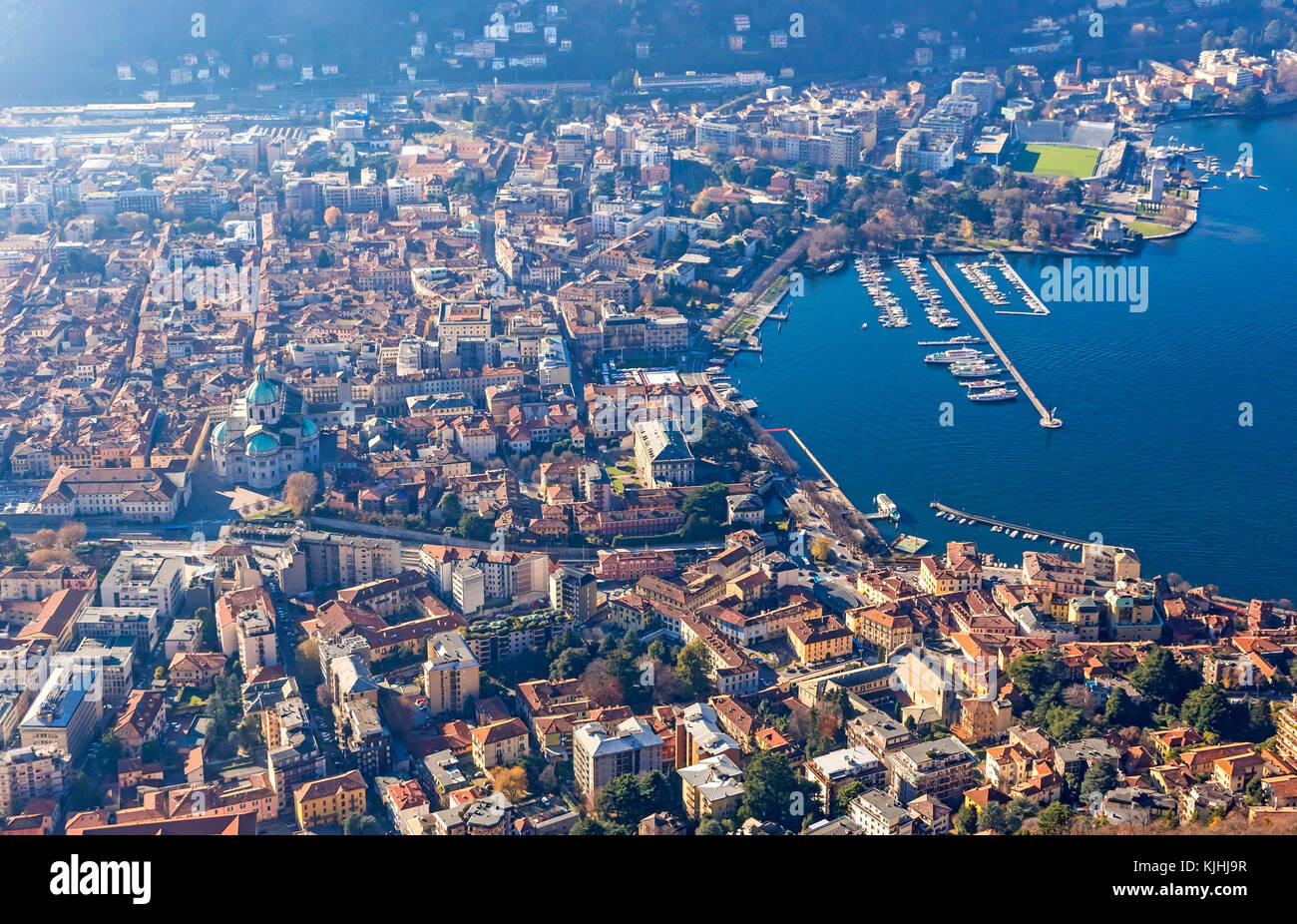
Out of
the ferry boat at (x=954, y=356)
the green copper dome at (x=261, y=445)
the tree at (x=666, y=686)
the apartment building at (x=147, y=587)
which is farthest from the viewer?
the ferry boat at (x=954, y=356)

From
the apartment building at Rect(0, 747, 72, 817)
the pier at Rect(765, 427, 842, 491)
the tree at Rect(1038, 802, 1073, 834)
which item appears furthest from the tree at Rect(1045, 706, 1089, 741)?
the apartment building at Rect(0, 747, 72, 817)

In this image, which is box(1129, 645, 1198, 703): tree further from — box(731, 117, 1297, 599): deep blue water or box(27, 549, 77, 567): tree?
box(27, 549, 77, 567): tree

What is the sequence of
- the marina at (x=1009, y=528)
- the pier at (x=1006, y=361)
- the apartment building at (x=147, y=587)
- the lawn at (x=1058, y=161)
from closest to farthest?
the apartment building at (x=147, y=587) < the marina at (x=1009, y=528) < the pier at (x=1006, y=361) < the lawn at (x=1058, y=161)

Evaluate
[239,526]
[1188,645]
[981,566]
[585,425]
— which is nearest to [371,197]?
[585,425]

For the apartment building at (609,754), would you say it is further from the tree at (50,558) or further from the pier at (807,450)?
the pier at (807,450)

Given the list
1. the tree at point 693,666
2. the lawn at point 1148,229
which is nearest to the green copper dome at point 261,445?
the tree at point 693,666

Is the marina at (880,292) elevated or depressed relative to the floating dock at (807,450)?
elevated

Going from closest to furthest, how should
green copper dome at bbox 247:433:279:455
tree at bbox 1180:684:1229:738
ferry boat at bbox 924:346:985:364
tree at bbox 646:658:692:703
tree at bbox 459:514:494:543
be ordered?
tree at bbox 1180:684:1229:738, tree at bbox 646:658:692:703, tree at bbox 459:514:494:543, green copper dome at bbox 247:433:279:455, ferry boat at bbox 924:346:985:364
